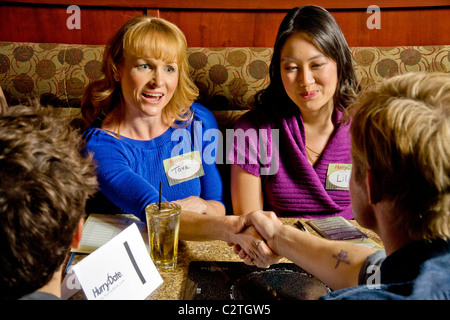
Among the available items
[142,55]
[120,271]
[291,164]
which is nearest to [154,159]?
[142,55]

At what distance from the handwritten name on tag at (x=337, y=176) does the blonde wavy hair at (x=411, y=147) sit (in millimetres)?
996

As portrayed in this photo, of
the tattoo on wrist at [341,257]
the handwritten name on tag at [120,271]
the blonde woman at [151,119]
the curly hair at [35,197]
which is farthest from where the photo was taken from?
the blonde woman at [151,119]

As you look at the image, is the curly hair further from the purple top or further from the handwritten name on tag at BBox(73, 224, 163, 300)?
the purple top

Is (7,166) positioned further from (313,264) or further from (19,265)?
(313,264)

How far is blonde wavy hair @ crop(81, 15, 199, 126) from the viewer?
172cm

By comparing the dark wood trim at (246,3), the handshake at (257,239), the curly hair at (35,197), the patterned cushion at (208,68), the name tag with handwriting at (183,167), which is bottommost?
the handshake at (257,239)

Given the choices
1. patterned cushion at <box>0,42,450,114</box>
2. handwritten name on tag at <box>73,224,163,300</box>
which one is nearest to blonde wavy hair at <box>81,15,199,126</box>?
patterned cushion at <box>0,42,450,114</box>

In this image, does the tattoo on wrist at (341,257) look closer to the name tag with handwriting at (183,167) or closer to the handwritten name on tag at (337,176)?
the handwritten name on tag at (337,176)

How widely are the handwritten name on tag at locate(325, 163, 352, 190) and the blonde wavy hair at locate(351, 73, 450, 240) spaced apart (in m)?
1.00

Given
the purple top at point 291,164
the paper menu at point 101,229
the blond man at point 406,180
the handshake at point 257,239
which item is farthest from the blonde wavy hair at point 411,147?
the purple top at point 291,164

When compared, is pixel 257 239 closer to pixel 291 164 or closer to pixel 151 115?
pixel 291 164

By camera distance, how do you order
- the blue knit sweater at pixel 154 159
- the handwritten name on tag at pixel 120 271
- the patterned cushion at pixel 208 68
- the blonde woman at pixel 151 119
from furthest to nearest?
1. the patterned cushion at pixel 208 68
2. the blonde woman at pixel 151 119
3. the blue knit sweater at pixel 154 159
4. the handwritten name on tag at pixel 120 271

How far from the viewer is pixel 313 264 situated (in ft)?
3.32

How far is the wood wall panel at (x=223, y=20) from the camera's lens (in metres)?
2.63
